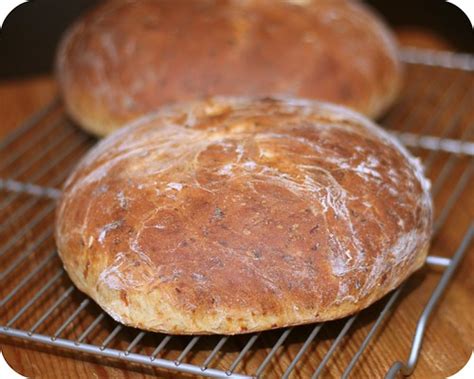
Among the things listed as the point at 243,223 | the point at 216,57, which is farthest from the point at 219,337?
the point at 216,57

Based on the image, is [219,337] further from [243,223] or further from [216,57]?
[216,57]

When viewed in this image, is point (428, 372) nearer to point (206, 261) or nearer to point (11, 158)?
point (206, 261)

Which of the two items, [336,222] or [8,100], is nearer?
[336,222]

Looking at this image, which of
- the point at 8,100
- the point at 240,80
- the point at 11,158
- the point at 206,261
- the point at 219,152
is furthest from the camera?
the point at 8,100

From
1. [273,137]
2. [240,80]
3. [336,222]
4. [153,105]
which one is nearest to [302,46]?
[240,80]

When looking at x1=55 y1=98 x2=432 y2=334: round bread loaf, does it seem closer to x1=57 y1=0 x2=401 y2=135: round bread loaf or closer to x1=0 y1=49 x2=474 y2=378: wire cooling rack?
x1=0 y1=49 x2=474 y2=378: wire cooling rack

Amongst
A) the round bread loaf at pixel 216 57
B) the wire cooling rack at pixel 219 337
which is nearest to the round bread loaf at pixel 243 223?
the wire cooling rack at pixel 219 337

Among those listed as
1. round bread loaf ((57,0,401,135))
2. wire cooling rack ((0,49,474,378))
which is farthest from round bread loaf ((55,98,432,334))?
round bread loaf ((57,0,401,135))
